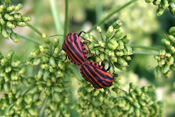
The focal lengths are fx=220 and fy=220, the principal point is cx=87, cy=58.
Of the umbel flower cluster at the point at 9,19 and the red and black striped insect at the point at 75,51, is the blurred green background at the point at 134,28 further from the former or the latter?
the red and black striped insect at the point at 75,51

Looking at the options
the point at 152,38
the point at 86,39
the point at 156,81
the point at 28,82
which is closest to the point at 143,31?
the point at 152,38

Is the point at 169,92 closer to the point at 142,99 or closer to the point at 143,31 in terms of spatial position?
the point at 143,31

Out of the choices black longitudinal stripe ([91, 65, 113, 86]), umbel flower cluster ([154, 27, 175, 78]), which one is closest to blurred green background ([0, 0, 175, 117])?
umbel flower cluster ([154, 27, 175, 78])

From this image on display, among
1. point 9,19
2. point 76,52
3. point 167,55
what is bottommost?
point 167,55

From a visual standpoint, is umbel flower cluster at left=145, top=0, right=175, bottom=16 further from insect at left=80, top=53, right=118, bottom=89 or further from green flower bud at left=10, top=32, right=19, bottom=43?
green flower bud at left=10, top=32, right=19, bottom=43

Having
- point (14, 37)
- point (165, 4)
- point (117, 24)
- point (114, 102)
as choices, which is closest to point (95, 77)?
point (114, 102)

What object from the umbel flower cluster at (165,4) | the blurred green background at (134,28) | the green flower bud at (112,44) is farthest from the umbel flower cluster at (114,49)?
the blurred green background at (134,28)

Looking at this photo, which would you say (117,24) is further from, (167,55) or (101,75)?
(167,55)
